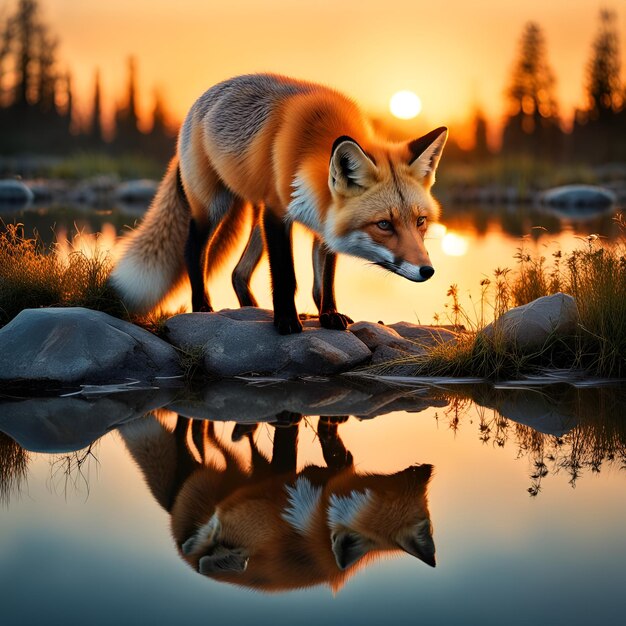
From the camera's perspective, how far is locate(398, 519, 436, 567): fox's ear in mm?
3076

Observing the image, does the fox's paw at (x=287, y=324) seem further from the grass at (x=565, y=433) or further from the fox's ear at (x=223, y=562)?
the fox's ear at (x=223, y=562)

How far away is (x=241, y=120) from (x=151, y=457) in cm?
286

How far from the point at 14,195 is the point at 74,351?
17.1m

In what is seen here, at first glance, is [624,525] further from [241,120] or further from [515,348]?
[241,120]

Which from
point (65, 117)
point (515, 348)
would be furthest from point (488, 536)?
point (65, 117)

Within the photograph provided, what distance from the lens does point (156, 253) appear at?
6.66 metres

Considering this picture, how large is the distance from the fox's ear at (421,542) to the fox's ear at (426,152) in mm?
2477

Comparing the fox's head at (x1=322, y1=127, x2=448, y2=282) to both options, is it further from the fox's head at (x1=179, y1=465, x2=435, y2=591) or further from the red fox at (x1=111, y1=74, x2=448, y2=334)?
the fox's head at (x1=179, y1=465, x2=435, y2=591)

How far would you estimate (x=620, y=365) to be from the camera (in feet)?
18.9

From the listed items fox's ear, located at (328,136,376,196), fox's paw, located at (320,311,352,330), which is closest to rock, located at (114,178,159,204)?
fox's paw, located at (320,311,352,330)

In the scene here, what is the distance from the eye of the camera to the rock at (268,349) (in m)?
5.82

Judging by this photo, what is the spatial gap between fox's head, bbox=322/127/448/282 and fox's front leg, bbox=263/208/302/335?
0.61 m

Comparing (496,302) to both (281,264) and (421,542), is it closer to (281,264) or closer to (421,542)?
(281,264)

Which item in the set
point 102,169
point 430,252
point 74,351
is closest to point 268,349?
point 74,351
